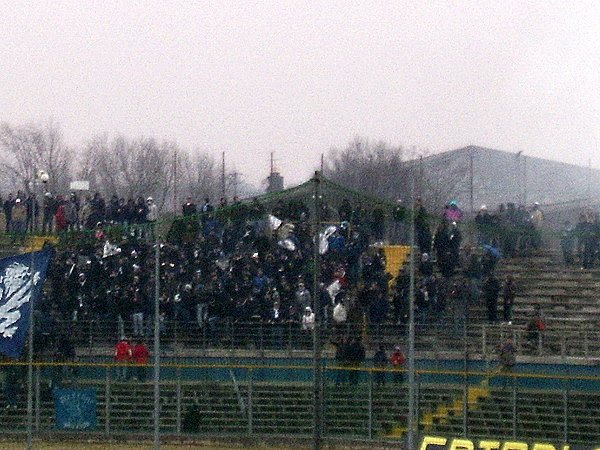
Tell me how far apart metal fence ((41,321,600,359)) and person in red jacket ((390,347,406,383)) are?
1.86 ft

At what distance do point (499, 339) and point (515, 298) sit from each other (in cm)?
270

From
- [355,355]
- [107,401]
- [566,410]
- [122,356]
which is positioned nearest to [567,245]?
Answer: [355,355]

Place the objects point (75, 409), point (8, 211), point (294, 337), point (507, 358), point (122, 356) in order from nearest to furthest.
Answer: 1. point (507, 358)
2. point (75, 409)
3. point (294, 337)
4. point (122, 356)
5. point (8, 211)

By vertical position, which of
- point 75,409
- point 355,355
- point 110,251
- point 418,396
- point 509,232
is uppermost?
point 509,232

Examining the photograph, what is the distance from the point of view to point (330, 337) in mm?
27078

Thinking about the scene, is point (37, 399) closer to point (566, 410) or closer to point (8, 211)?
point (566, 410)

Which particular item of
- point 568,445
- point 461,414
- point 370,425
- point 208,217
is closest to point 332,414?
point 370,425

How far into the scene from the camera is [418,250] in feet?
88.4

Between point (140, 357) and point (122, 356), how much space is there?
0.44 m

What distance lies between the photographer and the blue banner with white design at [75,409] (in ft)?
89.5

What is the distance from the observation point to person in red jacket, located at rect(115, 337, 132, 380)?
90.5ft

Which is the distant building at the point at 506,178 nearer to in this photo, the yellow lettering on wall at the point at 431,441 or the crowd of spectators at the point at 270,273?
the crowd of spectators at the point at 270,273

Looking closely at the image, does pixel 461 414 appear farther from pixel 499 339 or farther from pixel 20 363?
pixel 20 363

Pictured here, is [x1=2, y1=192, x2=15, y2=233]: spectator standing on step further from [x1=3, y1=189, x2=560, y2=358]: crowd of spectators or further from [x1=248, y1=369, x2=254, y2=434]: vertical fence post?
[x1=248, y1=369, x2=254, y2=434]: vertical fence post
